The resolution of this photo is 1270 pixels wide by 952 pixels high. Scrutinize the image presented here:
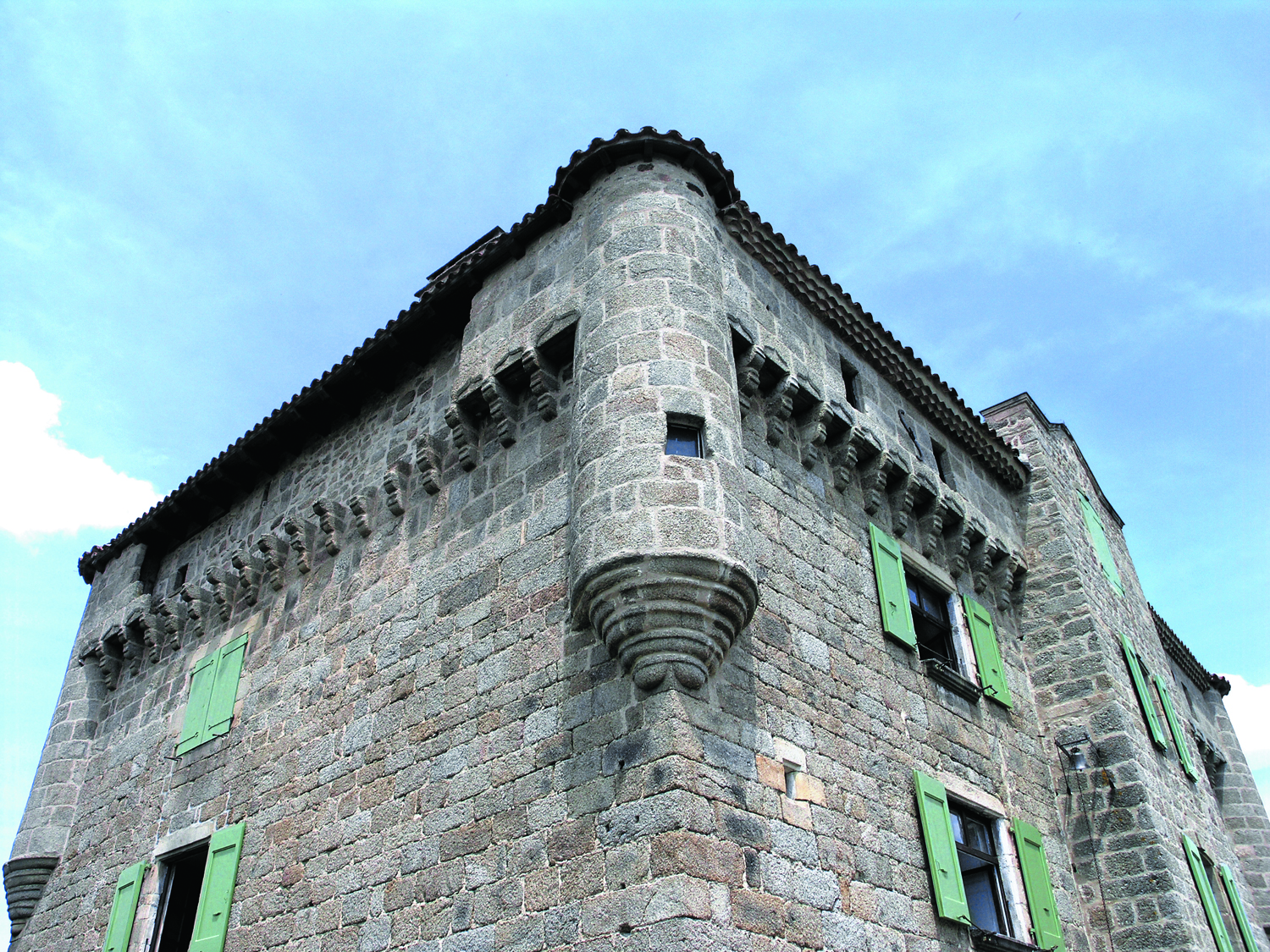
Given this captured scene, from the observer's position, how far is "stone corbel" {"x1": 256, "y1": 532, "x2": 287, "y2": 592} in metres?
10.1

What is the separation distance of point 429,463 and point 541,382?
1.43 meters

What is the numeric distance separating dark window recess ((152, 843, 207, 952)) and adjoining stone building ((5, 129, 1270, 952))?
0.09 ft

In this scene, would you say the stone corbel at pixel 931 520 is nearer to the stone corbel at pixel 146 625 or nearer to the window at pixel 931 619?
the window at pixel 931 619

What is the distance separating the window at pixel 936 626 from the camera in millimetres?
8602

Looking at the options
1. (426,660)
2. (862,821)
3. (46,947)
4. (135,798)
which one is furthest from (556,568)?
(46,947)

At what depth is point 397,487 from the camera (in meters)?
9.16

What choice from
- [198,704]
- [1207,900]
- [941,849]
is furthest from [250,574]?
[1207,900]

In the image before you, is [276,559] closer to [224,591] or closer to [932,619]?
[224,591]

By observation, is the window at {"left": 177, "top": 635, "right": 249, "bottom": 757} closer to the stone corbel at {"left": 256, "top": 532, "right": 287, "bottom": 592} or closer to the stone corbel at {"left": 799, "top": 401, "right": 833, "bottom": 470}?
the stone corbel at {"left": 256, "top": 532, "right": 287, "bottom": 592}

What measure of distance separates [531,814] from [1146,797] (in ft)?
20.2

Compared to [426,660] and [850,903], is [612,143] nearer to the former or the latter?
[426,660]

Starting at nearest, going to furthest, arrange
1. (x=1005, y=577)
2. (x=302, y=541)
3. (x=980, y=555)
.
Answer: (x=302, y=541), (x=980, y=555), (x=1005, y=577)

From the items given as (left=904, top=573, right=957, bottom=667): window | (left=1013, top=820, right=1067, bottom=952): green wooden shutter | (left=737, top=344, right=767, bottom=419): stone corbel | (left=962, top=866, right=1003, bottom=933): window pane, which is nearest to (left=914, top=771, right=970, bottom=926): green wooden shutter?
(left=962, top=866, right=1003, bottom=933): window pane

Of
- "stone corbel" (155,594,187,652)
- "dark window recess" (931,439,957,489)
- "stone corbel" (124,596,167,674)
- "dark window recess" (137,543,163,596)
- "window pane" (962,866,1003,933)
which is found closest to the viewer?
"window pane" (962,866,1003,933)
